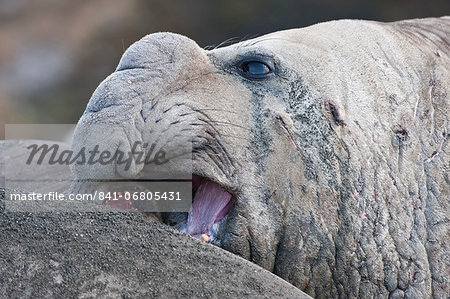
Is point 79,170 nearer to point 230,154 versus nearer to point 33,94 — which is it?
point 230,154

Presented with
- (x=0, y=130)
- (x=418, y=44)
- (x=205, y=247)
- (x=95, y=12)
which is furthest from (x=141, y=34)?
(x=205, y=247)

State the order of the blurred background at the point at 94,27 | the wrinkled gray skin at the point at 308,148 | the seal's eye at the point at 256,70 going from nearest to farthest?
the wrinkled gray skin at the point at 308,148
the seal's eye at the point at 256,70
the blurred background at the point at 94,27

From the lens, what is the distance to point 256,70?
346 cm

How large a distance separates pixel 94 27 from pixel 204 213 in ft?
35.0

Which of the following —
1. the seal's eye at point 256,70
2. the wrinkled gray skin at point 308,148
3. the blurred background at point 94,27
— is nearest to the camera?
the wrinkled gray skin at point 308,148

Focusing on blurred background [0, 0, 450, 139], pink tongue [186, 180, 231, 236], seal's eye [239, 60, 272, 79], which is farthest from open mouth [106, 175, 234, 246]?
blurred background [0, 0, 450, 139]

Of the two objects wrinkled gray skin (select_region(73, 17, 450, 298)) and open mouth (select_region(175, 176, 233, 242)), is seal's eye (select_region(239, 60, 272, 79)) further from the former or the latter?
open mouth (select_region(175, 176, 233, 242))

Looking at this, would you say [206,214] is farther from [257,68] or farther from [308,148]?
[257,68]

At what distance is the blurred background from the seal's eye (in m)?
9.05

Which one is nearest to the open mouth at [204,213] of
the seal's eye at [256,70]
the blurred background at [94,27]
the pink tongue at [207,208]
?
the pink tongue at [207,208]

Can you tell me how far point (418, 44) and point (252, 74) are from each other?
42.7 inches

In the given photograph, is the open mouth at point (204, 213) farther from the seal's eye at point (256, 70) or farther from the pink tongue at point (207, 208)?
the seal's eye at point (256, 70)

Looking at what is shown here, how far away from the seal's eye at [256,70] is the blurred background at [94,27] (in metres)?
9.05

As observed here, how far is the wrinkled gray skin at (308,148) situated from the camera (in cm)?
323
